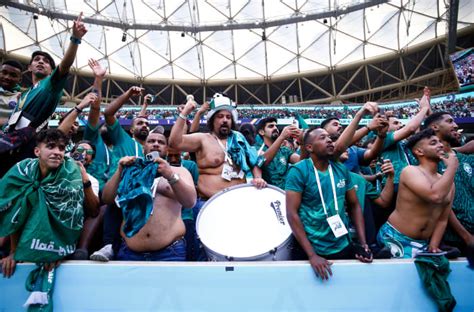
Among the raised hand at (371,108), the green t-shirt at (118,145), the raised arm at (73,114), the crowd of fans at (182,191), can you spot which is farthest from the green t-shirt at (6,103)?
the raised hand at (371,108)

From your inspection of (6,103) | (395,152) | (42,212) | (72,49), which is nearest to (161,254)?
(42,212)

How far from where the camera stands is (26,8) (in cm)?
2184

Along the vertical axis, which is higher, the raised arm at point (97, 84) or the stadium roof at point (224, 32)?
the stadium roof at point (224, 32)

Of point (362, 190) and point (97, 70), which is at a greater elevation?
point (97, 70)

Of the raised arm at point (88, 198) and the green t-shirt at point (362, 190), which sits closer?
the raised arm at point (88, 198)

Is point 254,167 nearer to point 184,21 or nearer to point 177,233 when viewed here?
point 177,233

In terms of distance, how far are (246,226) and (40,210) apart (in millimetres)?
1693

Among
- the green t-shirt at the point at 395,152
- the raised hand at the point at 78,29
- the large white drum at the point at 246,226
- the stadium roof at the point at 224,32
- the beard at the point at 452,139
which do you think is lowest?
the large white drum at the point at 246,226

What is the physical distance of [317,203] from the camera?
2.49 metres

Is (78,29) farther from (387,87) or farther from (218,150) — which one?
(387,87)

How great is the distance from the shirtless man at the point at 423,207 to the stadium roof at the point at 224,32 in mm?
23875

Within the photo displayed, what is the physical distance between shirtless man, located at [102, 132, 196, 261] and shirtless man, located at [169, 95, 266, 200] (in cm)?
74

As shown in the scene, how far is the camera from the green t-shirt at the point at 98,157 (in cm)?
382

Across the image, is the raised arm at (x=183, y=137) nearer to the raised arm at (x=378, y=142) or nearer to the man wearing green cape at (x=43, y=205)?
the man wearing green cape at (x=43, y=205)
